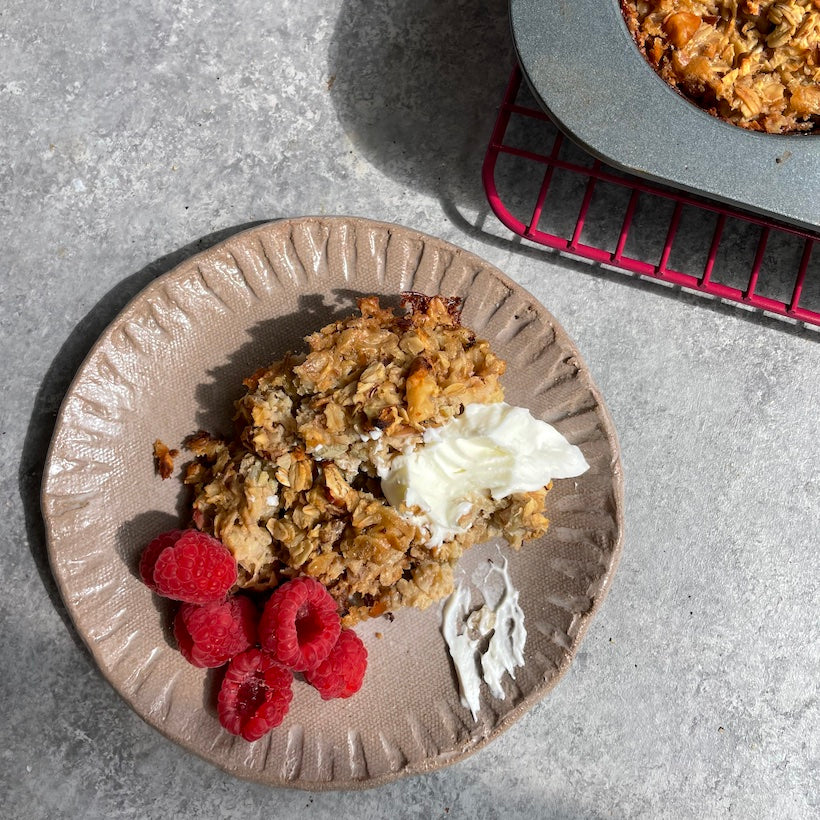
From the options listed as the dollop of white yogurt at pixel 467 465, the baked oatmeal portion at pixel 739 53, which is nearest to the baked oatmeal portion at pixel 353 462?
the dollop of white yogurt at pixel 467 465

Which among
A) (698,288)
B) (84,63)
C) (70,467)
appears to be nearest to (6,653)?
(70,467)

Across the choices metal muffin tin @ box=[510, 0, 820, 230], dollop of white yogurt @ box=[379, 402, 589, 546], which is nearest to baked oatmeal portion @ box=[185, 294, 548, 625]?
dollop of white yogurt @ box=[379, 402, 589, 546]

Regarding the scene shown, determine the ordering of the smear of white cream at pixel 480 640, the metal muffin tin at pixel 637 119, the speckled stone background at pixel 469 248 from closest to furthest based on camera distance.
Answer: the metal muffin tin at pixel 637 119 < the smear of white cream at pixel 480 640 < the speckled stone background at pixel 469 248

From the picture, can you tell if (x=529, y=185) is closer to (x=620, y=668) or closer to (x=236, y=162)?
(x=236, y=162)

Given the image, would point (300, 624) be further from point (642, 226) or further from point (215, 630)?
point (642, 226)

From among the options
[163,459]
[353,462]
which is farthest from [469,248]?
[163,459]

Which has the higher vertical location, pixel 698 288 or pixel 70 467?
pixel 70 467

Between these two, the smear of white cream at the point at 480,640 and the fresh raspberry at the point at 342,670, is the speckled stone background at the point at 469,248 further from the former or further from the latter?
the fresh raspberry at the point at 342,670
